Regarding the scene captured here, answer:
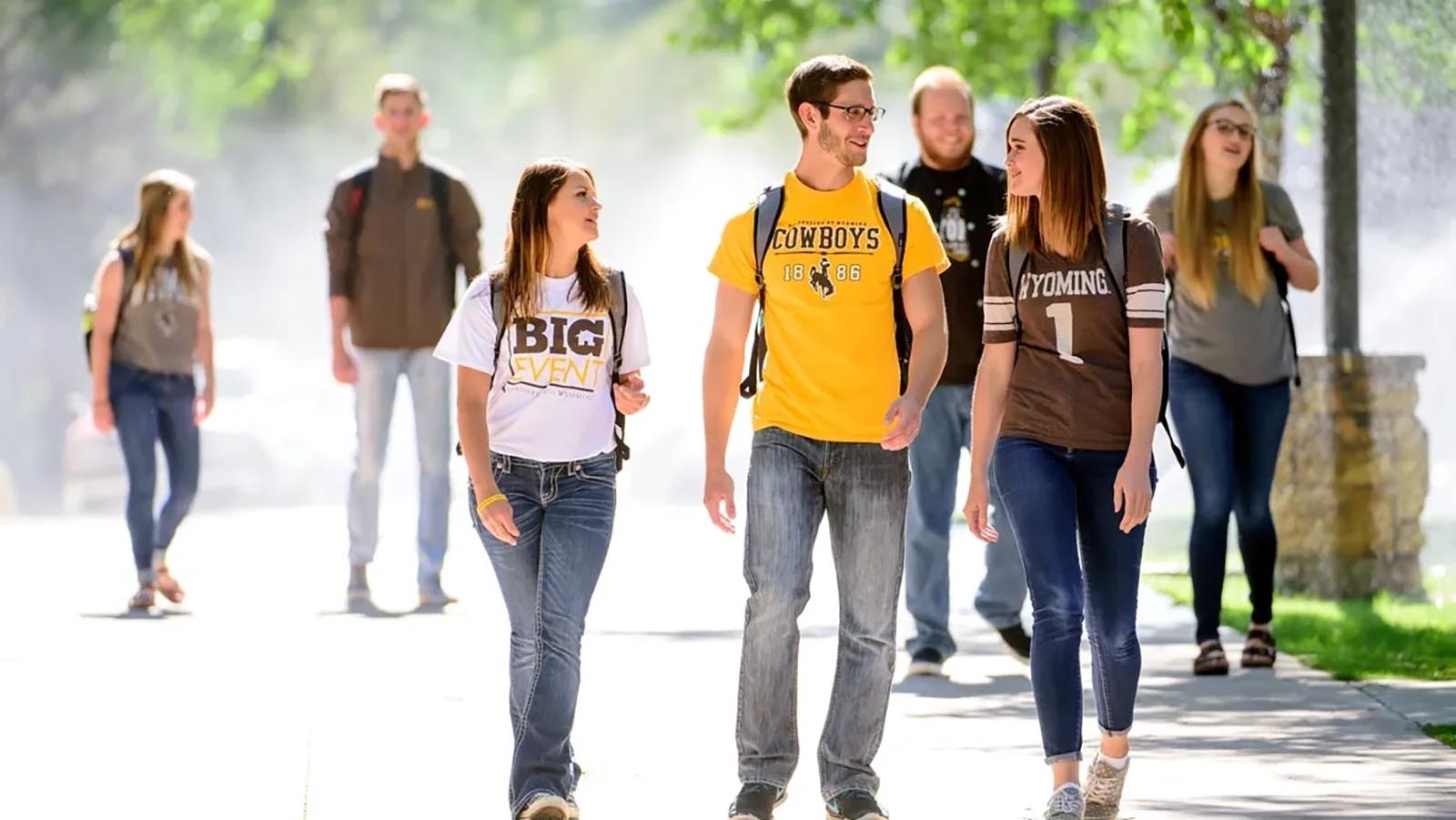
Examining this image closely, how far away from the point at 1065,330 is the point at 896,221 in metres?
0.50

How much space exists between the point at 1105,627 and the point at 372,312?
6.73 metres

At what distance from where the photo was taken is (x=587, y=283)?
786 centimetres

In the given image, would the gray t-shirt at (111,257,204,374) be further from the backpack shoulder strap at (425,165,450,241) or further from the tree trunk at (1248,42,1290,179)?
the tree trunk at (1248,42,1290,179)

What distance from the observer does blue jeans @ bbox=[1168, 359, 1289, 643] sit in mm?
11125

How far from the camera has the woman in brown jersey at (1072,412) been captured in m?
7.54

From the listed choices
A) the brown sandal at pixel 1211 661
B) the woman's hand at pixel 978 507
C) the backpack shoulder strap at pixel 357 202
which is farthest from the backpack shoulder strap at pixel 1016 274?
the backpack shoulder strap at pixel 357 202

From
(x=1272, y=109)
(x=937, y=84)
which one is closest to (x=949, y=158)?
(x=937, y=84)

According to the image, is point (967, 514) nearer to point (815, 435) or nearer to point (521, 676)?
point (815, 435)

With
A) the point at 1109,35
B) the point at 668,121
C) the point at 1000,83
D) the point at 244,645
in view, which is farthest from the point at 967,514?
the point at 668,121

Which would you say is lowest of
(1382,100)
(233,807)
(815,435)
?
(233,807)

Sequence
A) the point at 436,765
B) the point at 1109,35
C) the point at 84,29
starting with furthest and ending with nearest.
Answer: the point at 84,29, the point at 1109,35, the point at 436,765

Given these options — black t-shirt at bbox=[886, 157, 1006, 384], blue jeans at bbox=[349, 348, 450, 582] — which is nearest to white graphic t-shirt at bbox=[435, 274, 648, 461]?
black t-shirt at bbox=[886, 157, 1006, 384]

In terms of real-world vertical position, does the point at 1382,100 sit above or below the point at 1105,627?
above

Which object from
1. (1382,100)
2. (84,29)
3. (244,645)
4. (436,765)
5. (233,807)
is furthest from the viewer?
(84,29)
